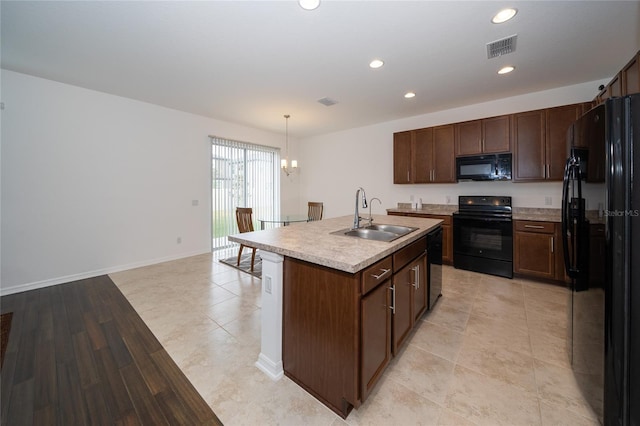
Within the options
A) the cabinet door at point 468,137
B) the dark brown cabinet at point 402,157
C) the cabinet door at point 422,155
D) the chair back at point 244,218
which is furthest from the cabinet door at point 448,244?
the chair back at point 244,218

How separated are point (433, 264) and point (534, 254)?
1875mm

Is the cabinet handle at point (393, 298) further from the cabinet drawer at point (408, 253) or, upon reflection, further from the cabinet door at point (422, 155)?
the cabinet door at point (422, 155)

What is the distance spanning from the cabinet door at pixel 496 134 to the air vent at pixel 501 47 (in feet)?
4.41

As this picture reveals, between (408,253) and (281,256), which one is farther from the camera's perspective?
(408,253)

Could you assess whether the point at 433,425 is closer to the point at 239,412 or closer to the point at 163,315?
the point at 239,412

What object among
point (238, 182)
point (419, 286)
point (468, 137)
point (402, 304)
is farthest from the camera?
point (238, 182)

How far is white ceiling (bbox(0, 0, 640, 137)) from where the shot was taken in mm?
2018

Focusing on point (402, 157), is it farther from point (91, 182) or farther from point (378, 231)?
point (91, 182)

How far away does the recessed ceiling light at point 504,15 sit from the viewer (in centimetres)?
201

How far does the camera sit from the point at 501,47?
2.49 m

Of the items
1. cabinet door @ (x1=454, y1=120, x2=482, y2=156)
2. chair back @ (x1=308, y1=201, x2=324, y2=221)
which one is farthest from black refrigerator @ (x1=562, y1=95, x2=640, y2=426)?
chair back @ (x1=308, y1=201, x2=324, y2=221)

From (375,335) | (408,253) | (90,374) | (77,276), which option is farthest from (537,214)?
(77,276)

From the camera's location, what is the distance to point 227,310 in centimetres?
269

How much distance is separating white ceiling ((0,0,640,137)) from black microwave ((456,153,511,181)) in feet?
3.15
